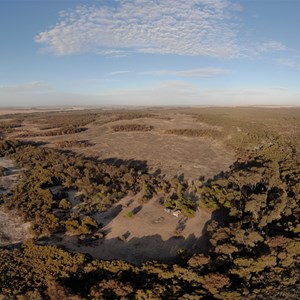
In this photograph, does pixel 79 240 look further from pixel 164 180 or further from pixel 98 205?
pixel 164 180

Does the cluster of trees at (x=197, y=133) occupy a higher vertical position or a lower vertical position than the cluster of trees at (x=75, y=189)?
higher

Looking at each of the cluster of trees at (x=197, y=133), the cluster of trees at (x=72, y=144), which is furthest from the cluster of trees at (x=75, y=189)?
the cluster of trees at (x=197, y=133)

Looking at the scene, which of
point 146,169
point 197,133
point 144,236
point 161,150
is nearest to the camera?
point 144,236

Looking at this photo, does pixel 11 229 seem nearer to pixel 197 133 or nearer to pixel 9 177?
pixel 9 177

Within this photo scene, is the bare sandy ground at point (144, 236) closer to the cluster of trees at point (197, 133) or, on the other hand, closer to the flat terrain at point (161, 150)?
the flat terrain at point (161, 150)

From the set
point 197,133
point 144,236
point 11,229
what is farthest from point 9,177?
point 197,133

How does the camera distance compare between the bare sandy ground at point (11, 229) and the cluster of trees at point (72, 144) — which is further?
the cluster of trees at point (72, 144)

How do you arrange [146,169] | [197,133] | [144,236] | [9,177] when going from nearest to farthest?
[144,236]
[9,177]
[146,169]
[197,133]

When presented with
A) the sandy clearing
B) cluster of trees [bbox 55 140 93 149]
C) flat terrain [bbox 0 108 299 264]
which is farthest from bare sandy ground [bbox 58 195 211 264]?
cluster of trees [bbox 55 140 93 149]

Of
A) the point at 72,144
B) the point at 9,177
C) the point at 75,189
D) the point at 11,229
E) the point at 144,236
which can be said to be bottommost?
the point at 144,236

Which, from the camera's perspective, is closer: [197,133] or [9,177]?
[9,177]

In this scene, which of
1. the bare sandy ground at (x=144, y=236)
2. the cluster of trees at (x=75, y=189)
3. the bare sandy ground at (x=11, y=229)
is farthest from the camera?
the cluster of trees at (x=75, y=189)
